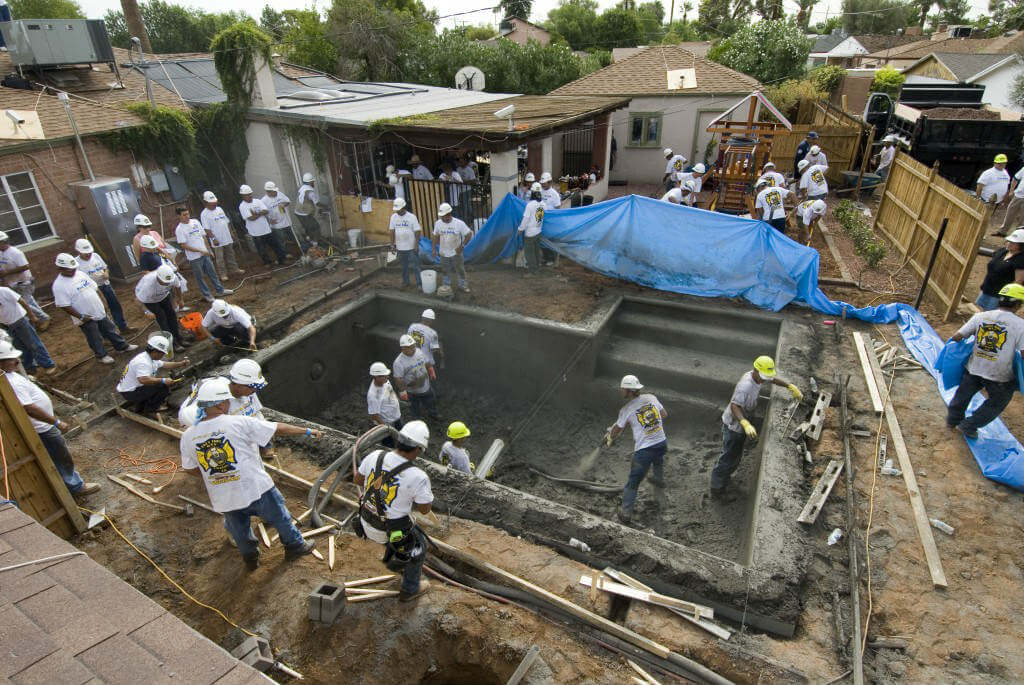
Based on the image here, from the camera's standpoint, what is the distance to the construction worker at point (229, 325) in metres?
7.75

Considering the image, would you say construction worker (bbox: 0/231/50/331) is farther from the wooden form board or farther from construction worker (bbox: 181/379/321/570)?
construction worker (bbox: 181/379/321/570)

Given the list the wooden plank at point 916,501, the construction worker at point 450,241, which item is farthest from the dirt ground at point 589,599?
the construction worker at point 450,241

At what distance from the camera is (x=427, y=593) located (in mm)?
4559

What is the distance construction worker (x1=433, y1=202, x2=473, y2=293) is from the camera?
958 cm

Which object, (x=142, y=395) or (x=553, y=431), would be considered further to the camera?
(x=553, y=431)

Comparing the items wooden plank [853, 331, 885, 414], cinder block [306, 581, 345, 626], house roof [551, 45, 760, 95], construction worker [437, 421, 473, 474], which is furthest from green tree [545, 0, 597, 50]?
cinder block [306, 581, 345, 626]

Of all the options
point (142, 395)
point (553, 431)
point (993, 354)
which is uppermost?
point (993, 354)

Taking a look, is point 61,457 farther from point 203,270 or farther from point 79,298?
point 203,270

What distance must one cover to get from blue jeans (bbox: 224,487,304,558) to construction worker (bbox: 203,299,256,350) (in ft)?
13.0

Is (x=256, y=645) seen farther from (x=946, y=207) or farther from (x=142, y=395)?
(x=946, y=207)

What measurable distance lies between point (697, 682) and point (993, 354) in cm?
457

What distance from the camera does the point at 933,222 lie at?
32.1 feet

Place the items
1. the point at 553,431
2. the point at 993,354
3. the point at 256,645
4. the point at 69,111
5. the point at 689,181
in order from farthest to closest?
the point at 689,181 < the point at 69,111 < the point at 553,431 < the point at 993,354 < the point at 256,645

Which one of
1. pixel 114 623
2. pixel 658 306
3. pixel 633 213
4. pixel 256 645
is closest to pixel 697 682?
pixel 256 645
